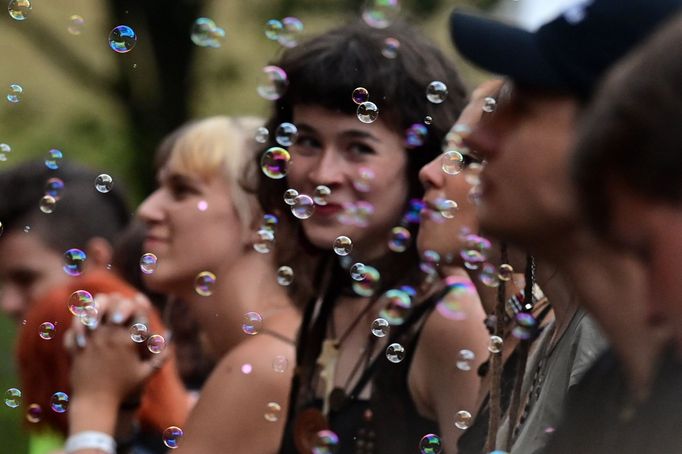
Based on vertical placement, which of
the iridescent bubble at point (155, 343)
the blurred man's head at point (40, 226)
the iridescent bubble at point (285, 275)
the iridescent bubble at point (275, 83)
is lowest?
the blurred man's head at point (40, 226)

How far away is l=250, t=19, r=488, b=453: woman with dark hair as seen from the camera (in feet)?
7.44

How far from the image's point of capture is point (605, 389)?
1.02 m

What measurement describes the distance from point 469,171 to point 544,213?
1.09 m

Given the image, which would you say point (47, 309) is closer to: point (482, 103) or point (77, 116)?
point (482, 103)

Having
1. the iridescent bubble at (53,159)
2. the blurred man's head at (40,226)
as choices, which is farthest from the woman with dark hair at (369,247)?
the blurred man's head at (40,226)

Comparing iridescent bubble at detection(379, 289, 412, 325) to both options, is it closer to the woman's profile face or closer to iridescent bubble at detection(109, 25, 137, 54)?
the woman's profile face

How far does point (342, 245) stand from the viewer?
2471 millimetres

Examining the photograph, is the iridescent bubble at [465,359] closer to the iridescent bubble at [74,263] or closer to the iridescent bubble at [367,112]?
the iridescent bubble at [367,112]

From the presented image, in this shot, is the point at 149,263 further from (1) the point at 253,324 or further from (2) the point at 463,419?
(2) the point at 463,419

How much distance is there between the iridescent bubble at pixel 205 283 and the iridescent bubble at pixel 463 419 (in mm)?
817

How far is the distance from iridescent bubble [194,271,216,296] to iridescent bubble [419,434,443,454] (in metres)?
0.75

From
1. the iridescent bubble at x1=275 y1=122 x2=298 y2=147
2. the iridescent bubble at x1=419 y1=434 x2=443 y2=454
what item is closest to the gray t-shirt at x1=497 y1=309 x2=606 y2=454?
the iridescent bubble at x1=419 y1=434 x2=443 y2=454

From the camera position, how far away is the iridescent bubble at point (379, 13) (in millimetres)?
2660

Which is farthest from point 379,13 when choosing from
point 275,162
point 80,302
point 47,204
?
point 47,204
